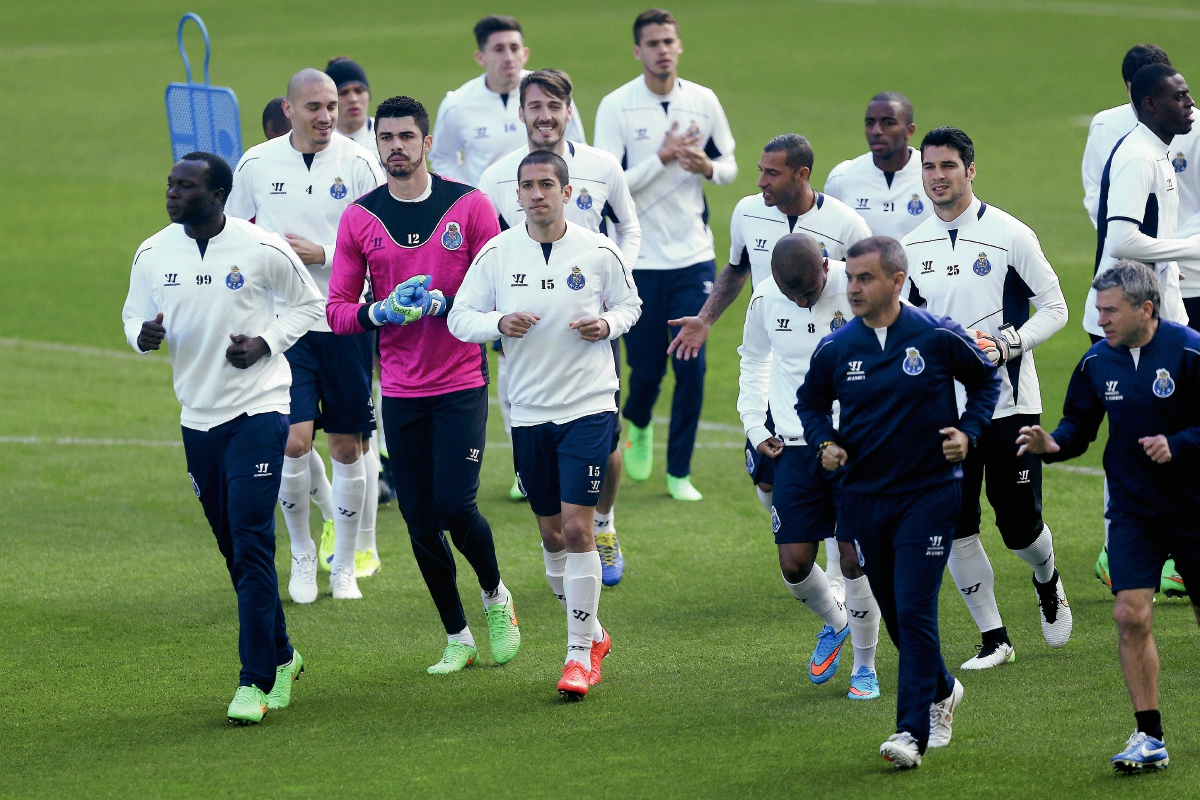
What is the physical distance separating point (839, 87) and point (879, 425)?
2808 cm

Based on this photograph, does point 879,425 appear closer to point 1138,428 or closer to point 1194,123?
point 1138,428

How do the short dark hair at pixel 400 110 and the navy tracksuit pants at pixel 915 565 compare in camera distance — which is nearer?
the navy tracksuit pants at pixel 915 565

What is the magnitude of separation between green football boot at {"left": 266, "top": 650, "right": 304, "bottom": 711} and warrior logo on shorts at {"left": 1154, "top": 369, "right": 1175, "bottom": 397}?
4.03 metres

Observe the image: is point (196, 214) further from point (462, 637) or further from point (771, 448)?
point (771, 448)

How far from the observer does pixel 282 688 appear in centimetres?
725

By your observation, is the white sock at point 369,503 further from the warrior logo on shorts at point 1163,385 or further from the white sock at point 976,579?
the warrior logo on shorts at point 1163,385

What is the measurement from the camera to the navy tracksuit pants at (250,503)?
273 inches

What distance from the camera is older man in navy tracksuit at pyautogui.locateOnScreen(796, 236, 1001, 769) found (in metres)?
6.08

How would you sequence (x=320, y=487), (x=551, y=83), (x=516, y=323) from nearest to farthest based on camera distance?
(x=516, y=323)
(x=551, y=83)
(x=320, y=487)

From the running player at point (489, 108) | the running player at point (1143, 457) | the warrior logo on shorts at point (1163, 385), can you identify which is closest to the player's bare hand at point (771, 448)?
the running player at point (1143, 457)

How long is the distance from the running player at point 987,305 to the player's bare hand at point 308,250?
3.37 m

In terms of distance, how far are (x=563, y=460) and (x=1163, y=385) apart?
105 inches

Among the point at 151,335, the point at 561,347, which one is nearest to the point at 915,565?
the point at 561,347

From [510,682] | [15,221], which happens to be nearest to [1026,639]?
[510,682]
